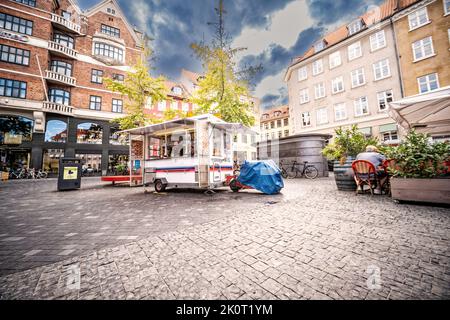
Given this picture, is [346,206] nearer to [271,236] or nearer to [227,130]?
[271,236]

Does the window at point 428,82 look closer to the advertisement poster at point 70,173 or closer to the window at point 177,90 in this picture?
the advertisement poster at point 70,173

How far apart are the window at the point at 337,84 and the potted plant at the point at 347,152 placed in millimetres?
18440

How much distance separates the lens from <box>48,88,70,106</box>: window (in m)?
18.5

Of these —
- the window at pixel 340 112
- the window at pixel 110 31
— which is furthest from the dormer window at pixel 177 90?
the window at pixel 340 112

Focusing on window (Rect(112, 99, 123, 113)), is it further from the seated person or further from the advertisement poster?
the seated person

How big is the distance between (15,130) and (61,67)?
7734 millimetres

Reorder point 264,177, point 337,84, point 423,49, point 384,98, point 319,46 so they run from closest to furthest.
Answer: point 264,177 < point 423,49 < point 384,98 < point 337,84 < point 319,46

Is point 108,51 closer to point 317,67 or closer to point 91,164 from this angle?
point 91,164

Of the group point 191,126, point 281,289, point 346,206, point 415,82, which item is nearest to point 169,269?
point 281,289

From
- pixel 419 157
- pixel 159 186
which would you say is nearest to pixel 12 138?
pixel 159 186

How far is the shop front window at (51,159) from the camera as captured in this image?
1791 cm

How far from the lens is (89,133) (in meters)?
20.0

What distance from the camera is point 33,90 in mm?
17312

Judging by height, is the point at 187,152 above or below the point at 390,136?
below
